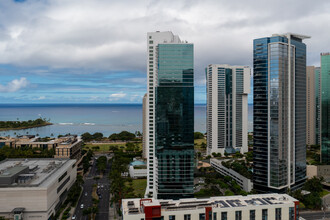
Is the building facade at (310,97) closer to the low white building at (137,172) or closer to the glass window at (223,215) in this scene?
the low white building at (137,172)

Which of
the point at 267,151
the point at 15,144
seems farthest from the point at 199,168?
the point at 15,144

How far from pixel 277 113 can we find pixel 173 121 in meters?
23.7

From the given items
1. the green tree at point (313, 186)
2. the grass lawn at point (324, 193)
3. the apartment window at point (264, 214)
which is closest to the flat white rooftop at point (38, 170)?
the apartment window at point (264, 214)

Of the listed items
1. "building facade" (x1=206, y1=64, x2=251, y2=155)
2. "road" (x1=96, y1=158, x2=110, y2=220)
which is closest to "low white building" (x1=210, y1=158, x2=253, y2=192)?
"building facade" (x1=206, y1=64, x2=251, y2=155)

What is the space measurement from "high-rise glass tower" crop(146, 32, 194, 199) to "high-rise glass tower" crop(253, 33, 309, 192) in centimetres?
1627

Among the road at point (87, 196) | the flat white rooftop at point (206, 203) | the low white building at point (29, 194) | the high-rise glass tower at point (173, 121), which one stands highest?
the high-rise glass tower at point (173, 121)

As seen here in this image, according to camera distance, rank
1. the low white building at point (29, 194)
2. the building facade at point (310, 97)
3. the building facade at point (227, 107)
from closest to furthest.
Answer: the low white building at point (29, 194)
the building facade at point (227, 107)
the building facade at point (310, 97)

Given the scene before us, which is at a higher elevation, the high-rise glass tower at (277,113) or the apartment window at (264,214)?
the high-rise glass tower at (277,113)

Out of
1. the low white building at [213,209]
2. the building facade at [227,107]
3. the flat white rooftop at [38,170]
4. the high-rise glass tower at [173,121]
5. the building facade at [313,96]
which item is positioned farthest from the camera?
the building facade at [313,96]

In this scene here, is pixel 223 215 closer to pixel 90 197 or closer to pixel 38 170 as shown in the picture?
pixel 90 197

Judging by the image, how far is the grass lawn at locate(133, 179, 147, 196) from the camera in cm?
6934

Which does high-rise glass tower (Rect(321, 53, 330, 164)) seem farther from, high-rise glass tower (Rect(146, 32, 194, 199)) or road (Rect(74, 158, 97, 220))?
road (Rect(74, 158, 97, 220))

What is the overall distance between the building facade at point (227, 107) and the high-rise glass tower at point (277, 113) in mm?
50506

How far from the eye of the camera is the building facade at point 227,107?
116 m
